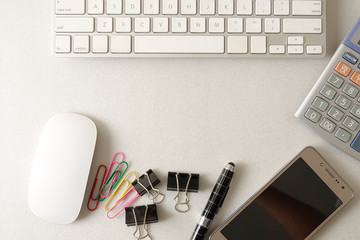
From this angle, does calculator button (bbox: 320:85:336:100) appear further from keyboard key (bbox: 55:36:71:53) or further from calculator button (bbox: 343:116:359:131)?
keyboard key (bbox: 55:36:71:53)

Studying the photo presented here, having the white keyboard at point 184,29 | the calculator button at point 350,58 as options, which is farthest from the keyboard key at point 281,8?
the calculator button at point 350,58

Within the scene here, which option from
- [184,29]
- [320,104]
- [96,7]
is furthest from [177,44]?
[320,104]

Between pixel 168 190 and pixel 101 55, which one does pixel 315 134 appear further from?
pixel 101 55

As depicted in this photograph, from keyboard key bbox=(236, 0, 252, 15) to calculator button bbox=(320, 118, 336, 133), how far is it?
0.65 ft

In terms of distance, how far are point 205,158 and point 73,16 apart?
0.96ft

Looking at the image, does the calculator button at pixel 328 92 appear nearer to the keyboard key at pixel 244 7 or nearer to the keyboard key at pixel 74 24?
the keyboard key at pixel 244 7

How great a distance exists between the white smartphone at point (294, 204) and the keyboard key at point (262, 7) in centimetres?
22

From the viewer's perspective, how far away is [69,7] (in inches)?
21.8

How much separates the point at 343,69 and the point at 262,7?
15 centimetres

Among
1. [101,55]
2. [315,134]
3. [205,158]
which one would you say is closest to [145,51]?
[101,55]

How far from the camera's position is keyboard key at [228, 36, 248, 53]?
1.83ft

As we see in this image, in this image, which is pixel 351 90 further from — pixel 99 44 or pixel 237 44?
pixel 99 44

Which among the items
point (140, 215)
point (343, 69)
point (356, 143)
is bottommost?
point (140, 215)

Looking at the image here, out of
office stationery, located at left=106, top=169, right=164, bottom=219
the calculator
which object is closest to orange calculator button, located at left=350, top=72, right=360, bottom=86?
the calculator
